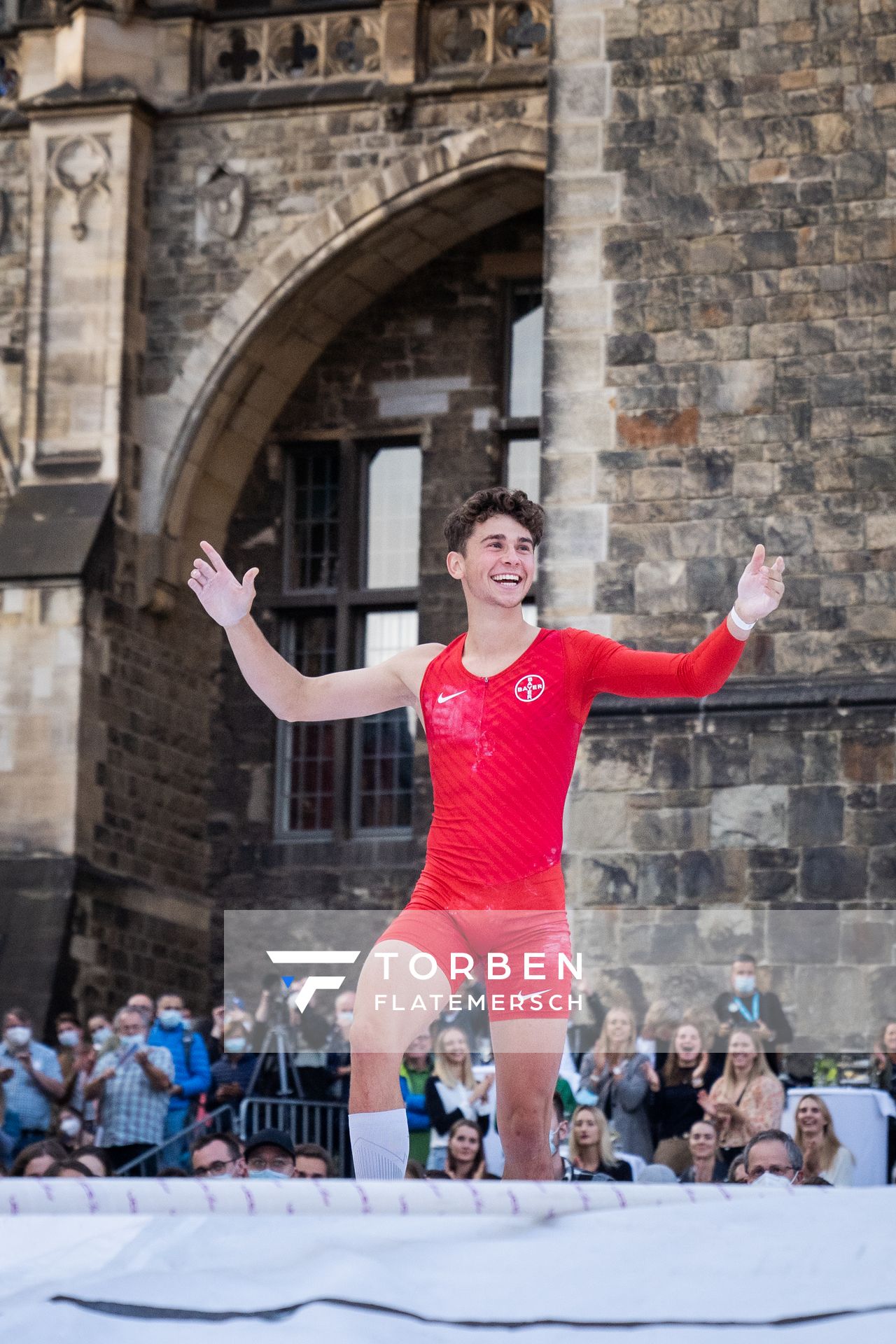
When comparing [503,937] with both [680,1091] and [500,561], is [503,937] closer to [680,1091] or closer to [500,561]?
[500,561]

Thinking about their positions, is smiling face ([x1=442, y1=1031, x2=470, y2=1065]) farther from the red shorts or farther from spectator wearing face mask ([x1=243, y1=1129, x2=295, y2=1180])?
the red shorts

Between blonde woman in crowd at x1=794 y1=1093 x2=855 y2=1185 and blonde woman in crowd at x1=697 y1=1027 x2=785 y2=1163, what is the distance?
37 cm

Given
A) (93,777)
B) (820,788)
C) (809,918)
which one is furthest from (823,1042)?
(93,777)

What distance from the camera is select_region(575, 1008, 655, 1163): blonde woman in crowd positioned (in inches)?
347

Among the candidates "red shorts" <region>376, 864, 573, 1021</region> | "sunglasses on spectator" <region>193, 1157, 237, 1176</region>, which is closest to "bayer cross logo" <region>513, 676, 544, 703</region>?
"red shorts" <region>376, 864, 573, 1021</region>

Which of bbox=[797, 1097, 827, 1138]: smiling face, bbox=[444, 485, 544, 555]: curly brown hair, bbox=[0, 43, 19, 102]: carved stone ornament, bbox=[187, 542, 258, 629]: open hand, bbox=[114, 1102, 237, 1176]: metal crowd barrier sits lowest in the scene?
bbox=[114, 1102, 237, 1176]: metal crowd barrier

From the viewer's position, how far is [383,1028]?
3.90 meters

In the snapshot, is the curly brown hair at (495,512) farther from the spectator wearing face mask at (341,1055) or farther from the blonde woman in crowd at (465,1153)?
the spectator wearing face mask at (341,1055)

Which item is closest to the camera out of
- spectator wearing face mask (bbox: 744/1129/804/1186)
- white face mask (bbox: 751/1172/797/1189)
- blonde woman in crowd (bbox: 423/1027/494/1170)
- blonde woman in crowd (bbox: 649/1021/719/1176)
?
white face mask (bbox: 751/1172/797/1189)

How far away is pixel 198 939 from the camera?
16.8 m

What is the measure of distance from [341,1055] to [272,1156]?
3457 mm

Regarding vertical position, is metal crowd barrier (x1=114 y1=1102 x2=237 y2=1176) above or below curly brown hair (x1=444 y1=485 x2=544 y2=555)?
below

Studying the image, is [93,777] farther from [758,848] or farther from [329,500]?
[758,848]

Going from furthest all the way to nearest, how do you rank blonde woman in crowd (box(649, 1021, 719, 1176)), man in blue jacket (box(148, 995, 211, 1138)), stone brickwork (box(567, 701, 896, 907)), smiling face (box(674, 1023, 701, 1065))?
1. stone brickwork (box(567, 701, 896, 907))
2. man in blue jacket (box(148, 995, 211, 1138))
3. smiling face (box(674, 1023, 701, 1065))
4. blonde woman in crowd (box(649, 1021, 719, 1176))
